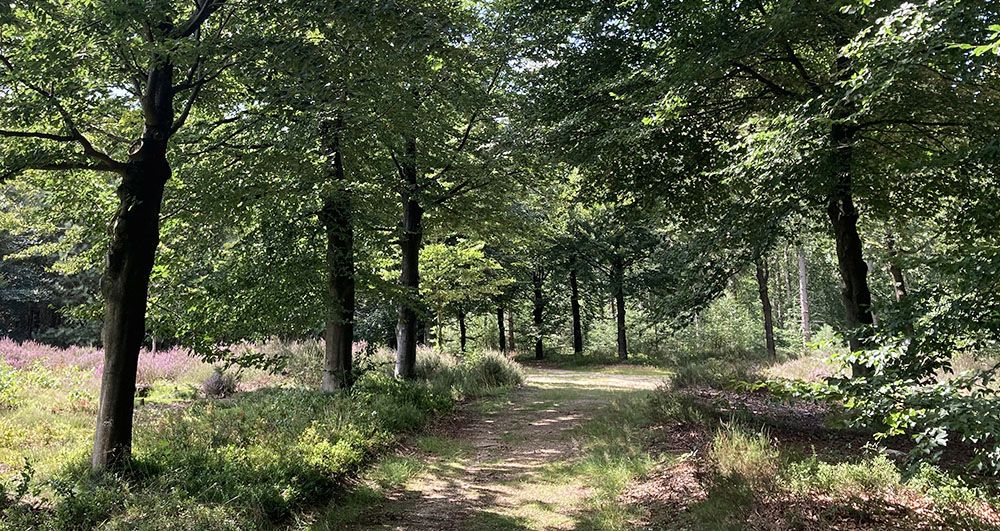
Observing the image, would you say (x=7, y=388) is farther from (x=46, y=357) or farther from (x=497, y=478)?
(x=46, y=357)

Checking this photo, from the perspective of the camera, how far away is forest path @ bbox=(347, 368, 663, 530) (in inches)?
218

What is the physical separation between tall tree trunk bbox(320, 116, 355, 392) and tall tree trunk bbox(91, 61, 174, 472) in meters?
2.70

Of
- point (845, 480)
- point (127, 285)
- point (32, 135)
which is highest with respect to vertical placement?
point (32, 135)

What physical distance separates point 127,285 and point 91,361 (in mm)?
13798

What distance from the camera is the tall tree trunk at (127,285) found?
5.34 m

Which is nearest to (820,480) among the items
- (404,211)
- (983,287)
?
(983,287)

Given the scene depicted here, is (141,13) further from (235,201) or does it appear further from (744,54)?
(744,54)

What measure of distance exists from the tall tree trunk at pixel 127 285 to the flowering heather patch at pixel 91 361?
32.5ft

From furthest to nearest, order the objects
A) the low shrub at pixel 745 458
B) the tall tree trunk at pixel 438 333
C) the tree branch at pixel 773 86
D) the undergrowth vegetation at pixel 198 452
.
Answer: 1. the tall tree trunk at pixel 438 333
2. the tree branch at pixel 773 86
3. the low shrub at pixel 745 458
4. the undergrowth vegetation at pixel 198 452

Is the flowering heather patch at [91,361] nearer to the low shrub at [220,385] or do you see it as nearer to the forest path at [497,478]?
the low shrub at [220,385]

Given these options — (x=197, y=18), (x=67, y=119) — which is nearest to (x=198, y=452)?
(x=67, y=119)

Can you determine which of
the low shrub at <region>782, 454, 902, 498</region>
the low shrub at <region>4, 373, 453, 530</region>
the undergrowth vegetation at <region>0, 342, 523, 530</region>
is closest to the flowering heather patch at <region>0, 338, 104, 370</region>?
the undergrowth vegetation at <region>0, 342, 523, 530</region>

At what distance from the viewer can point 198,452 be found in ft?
19.7

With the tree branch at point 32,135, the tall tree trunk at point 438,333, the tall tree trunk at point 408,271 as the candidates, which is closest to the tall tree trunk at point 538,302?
the tall tree trunk at point 438,333
